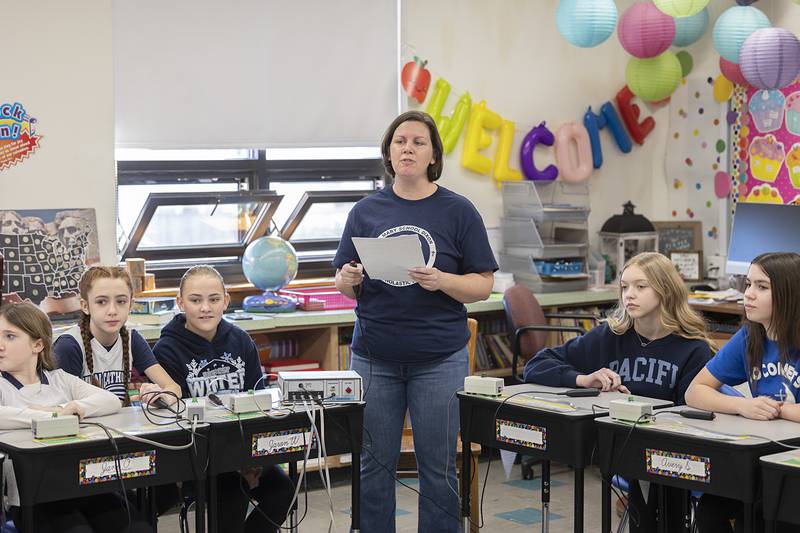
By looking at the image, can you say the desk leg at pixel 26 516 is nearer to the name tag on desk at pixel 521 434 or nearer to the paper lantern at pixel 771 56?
the name tag on desk at pixel 521 434

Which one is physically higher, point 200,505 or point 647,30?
point 647,30

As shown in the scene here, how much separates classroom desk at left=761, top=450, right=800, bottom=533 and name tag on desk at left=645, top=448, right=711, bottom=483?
0.17 m

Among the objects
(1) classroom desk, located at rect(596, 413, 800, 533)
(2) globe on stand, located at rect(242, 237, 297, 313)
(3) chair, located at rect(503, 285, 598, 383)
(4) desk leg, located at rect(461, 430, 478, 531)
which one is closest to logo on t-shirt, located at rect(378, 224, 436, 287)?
(4) desk leg, located at rect(461, 430, 478, 531)

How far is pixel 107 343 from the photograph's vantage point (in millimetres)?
3189

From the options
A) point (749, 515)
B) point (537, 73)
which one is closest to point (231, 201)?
point (537, 73)

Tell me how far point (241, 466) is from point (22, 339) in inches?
27.3

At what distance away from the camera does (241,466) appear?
2801 mm

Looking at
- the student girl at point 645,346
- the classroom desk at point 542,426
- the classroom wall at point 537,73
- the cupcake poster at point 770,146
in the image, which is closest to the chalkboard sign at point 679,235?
the classroom wall at point 537,73

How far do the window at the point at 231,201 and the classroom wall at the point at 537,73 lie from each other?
25.3 inches

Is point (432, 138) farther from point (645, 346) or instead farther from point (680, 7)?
point (680, 7)

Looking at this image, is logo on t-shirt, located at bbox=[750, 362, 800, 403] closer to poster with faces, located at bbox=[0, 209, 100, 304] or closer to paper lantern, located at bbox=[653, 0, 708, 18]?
paper lantern, located at bbox=[653, 0, 708, 18]

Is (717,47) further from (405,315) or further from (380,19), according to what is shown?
(405,315)

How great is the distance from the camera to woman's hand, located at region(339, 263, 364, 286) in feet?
10.4

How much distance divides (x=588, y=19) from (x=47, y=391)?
3.36m
